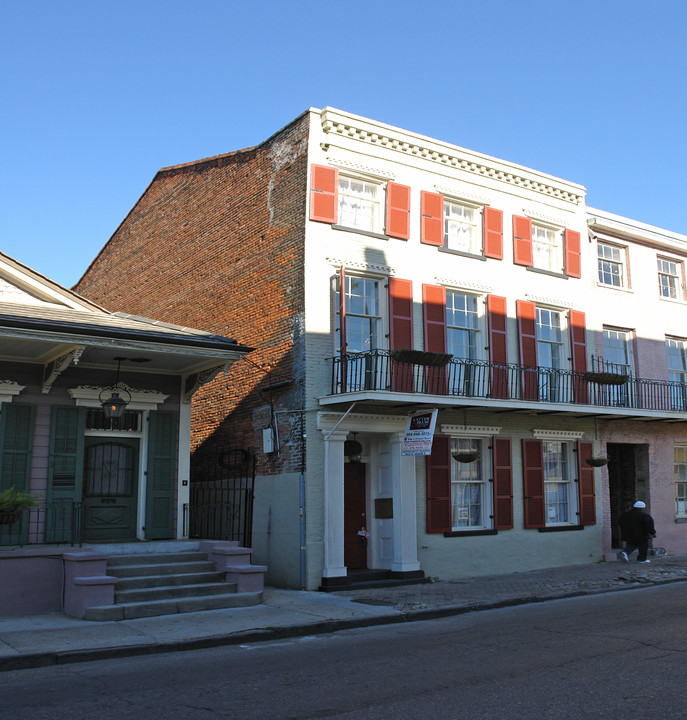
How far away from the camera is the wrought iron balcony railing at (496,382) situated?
14.7 metres

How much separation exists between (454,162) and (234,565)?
1001 cm

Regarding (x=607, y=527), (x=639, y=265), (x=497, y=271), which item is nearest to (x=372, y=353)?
(x=497, y=271)

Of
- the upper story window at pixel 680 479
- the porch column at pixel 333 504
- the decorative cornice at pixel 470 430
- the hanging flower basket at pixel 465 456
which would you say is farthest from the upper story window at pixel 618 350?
the porch column at pixel 333 504

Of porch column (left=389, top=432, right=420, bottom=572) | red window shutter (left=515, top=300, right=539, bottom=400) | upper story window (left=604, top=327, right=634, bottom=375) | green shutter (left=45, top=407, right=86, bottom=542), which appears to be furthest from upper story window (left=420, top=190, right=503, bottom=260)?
green shutter (left=45, top=407, right=86, bottom=542)

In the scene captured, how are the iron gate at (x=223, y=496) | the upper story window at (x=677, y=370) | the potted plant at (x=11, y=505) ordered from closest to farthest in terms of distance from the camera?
the potted plant at (x=11, y=505) → the iron gate at (x=223, y=496) → the upper story window at (x=677, y=370)

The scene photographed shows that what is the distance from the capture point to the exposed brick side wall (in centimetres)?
1536

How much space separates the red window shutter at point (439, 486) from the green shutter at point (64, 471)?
6.66 m

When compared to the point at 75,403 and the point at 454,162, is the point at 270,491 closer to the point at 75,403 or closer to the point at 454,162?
the point at 75,403

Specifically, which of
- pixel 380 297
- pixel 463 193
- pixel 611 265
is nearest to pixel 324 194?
pixel 380 297

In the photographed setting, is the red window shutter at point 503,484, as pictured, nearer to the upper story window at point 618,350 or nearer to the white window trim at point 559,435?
the white window trim at point 559,435

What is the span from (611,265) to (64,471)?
14.4 m

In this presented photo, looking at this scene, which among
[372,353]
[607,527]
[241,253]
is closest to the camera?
[372,353]

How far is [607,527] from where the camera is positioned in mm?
18828

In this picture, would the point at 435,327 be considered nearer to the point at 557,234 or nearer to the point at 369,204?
the point at 369,204
